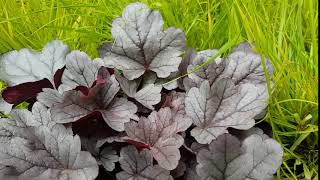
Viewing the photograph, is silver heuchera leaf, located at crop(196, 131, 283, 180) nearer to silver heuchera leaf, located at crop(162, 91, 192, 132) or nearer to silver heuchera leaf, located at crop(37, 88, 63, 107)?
silver heuchera leaf, located at crop(162, 91, 192, 132)

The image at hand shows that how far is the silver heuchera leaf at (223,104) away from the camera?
1114 millimetres

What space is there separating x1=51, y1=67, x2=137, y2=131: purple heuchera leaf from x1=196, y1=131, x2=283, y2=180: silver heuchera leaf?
0.21m

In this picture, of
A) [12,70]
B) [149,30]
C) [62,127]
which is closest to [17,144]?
[62,127]

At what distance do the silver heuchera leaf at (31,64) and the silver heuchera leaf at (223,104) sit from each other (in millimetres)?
397

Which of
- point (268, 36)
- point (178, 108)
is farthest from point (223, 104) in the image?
point (268, 36)

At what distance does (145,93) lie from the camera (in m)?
1.21

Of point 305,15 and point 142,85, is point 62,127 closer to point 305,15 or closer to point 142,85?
point 142,85

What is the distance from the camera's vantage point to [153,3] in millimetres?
1632

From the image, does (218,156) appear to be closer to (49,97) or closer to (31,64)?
(49,97)

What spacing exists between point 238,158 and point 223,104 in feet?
0.53

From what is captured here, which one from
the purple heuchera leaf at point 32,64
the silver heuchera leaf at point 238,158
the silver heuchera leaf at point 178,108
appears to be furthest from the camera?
the purple heuchera leaf at point 32,64

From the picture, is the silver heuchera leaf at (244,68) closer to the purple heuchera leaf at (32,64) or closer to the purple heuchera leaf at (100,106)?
the purple heuchera leaf at (100,106)

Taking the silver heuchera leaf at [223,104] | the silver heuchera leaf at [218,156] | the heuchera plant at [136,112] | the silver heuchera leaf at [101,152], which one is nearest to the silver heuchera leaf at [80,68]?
the heuchera plant at [136,112]

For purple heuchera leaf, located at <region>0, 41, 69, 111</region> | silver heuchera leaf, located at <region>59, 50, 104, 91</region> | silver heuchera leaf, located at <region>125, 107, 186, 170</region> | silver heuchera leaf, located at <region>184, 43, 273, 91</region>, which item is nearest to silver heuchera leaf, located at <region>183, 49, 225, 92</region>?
silver heuchera leaf, located at <region>184, 43, 273, 91</region>
